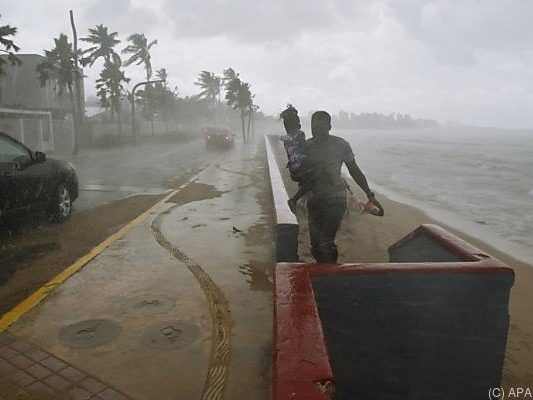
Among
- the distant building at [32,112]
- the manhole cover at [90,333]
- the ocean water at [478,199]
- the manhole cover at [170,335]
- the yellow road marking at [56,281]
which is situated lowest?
the ocean water at [478,199]

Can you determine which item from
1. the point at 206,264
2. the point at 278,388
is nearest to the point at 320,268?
the point at 278,388

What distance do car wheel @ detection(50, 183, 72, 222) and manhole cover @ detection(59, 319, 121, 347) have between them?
14.1 ft

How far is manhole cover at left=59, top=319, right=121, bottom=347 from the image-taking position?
3457 millimetres

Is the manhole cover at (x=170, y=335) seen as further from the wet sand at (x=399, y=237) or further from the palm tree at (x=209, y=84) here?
the palm tree at (x=209, y=84)

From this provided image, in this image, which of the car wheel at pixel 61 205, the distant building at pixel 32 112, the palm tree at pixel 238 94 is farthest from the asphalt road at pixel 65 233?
the palm tree at pixel 238 94

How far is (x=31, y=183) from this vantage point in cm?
680

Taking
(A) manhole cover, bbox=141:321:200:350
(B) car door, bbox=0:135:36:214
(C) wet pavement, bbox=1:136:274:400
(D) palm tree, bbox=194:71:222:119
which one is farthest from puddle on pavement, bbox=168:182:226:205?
(D) palm tree, bbox=194:71:222:119

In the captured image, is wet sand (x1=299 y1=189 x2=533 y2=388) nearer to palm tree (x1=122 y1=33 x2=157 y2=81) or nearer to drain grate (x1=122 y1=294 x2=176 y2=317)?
drain grate (x1=122 y1=294 x2=176 y2=317)

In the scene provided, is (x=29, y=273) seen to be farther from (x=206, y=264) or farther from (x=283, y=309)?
(x=283, y=309)

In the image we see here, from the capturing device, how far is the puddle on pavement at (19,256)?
511cm

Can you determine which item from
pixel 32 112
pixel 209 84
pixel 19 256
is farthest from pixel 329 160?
pixel 209 84

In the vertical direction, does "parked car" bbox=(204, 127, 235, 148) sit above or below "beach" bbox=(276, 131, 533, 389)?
above

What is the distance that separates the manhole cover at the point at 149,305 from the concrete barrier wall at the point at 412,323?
1.65m

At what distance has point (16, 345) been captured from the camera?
3.39m
